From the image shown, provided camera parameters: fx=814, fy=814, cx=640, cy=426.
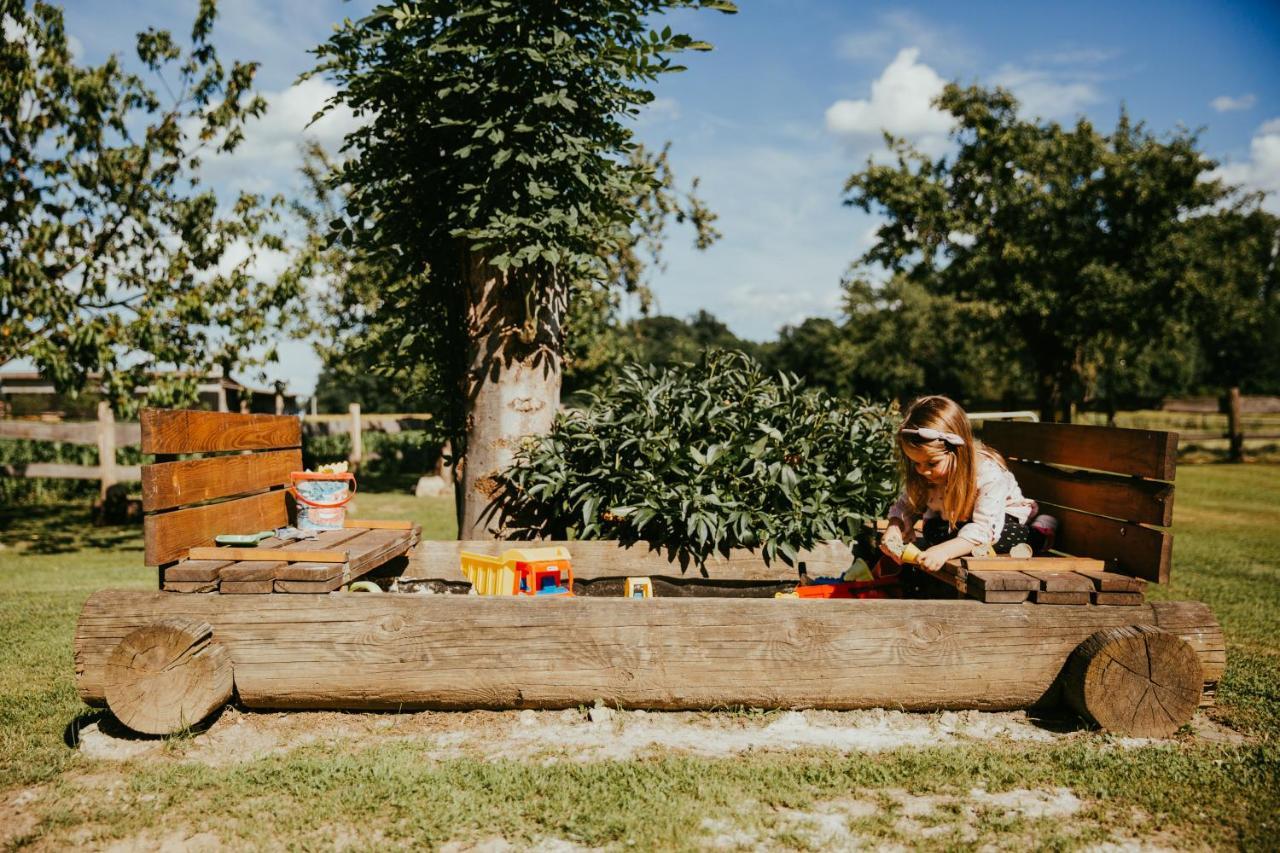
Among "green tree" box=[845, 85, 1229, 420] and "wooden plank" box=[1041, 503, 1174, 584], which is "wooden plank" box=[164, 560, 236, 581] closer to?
"wooden plank" box=[1041, 503, 1174, 584]

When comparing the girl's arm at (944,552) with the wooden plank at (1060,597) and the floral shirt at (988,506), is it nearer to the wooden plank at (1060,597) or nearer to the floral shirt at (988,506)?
the floral shirt at (988,506)

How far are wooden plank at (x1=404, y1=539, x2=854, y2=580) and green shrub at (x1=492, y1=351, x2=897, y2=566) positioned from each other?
0.09m

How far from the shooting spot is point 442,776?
3.07 meters

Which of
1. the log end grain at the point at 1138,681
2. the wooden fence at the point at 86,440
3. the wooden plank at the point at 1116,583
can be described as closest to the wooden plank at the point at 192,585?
the log end grain at the point at 1138,681

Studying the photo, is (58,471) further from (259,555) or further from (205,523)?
(259,555)

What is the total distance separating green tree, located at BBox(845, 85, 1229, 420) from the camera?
68.4 ft

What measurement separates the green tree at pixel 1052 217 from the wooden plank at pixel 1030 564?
19.1 metres

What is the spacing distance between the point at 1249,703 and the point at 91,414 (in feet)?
85.9

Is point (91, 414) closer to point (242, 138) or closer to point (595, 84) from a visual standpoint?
point (242, 138)

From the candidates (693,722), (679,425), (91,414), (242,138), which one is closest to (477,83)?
(679,425)

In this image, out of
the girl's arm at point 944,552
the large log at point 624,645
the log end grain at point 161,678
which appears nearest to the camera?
the log end grain at point 161,678

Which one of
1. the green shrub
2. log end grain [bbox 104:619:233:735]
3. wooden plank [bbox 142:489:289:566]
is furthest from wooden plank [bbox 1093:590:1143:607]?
wooden plank [bbox 142:489:289:566]

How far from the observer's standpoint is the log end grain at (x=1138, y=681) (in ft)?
11.2

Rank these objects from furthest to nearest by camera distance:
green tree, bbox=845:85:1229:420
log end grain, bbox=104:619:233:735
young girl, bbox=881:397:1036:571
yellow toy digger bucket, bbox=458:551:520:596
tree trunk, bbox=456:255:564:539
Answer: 1. green tree, bbox=845:85:1229:420
2. tree trunk, bbox=456:255:564:539
3. yellow toy digger bucket, bbox=458:551:520:596
4. young girl, bbox=881:397:1036:571
5. log end grain, bbox=104:619:233:735
